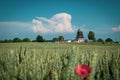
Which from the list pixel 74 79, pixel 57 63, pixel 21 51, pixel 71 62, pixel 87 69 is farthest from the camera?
pixel 21 51

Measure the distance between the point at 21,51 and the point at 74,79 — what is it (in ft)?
9.06

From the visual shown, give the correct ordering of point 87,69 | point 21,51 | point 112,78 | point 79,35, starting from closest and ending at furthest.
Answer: point 87,69 < point 112,78 < point 21,51 < point 79,35

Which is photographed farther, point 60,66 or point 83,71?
point 60,66

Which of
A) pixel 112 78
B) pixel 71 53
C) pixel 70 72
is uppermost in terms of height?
pixel 71 53

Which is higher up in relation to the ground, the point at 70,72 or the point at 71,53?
the point at 71,53

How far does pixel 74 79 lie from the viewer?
335cm

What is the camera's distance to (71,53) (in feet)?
12.2

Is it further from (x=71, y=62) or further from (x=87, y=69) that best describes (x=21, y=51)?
(x=87, y=69)

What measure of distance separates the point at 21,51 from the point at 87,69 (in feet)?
11.1

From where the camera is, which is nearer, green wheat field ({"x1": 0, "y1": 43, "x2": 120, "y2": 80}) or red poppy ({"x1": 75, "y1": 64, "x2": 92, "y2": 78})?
red poppy ({"x1": 75, "y1": 64, "x2": 92, "y2": 78})

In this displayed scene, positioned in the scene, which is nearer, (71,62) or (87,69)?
(87,69)

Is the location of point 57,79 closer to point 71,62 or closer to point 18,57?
point 71,62

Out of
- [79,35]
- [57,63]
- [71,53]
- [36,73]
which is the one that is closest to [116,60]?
[57,63]

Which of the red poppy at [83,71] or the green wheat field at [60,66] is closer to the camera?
the red poppy at [83,71]
